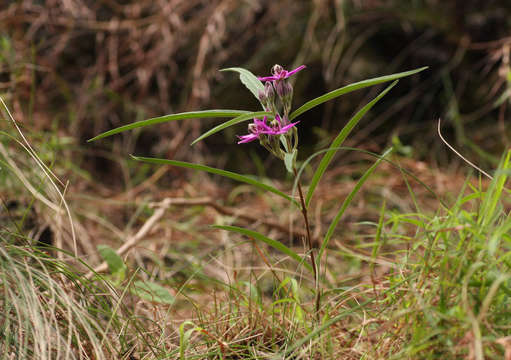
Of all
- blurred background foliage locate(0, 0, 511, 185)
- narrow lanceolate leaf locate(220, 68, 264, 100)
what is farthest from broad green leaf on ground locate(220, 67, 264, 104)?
blurred background foliage locate(0, 0, 511, 185)

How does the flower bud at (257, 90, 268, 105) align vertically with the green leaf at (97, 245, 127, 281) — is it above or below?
above

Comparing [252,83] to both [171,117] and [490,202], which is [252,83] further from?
[490,202]

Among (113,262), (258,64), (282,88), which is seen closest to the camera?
(282,88)

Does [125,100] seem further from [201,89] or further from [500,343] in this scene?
[500,343]

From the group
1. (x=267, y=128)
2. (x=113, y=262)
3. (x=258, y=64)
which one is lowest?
(x=113, y=262)

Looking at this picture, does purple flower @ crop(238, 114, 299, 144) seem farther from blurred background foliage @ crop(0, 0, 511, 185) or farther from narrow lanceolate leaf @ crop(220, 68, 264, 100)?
blurred background foliage @ crop(0, 0, 511, 185)

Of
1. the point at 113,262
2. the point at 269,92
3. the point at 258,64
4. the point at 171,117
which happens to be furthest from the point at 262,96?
the point at 258,64

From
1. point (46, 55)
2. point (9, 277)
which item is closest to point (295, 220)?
point (9, 277)

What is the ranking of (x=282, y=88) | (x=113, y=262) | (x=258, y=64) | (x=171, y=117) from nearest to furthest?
(x=171, y=117) → (x=282, y=88) → (x=113, y=262) → (x=258, y=64)

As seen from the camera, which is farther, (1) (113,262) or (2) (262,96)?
(1) (113,262)
